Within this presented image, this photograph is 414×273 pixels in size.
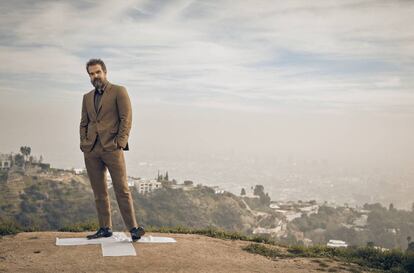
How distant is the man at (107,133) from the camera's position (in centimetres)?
587

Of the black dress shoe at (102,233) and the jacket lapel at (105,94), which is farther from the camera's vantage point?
the black dress shoe at (102,233)

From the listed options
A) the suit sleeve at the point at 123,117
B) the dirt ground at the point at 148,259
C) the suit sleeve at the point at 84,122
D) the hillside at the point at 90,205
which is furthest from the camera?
the hillside at the point at 90,205

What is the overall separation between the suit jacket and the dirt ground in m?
1.27

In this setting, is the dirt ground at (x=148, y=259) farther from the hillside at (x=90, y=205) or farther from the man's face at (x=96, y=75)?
the hillside at (x=90, y=205)

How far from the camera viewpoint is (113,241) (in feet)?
19.6

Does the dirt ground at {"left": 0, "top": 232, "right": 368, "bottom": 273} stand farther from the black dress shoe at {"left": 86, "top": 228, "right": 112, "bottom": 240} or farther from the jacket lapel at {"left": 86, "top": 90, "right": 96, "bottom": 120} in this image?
the jacket lapel at {"left": 86, "top": 90, "right": 96, "bottom": 120}

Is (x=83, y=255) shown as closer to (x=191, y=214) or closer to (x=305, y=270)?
(x=305, y=270)

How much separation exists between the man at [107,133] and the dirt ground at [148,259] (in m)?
0.59

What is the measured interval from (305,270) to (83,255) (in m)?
2.49

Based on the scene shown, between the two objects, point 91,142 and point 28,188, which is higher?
point 91,142

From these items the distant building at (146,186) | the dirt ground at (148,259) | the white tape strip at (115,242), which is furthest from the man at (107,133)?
the distant building at (146,186)

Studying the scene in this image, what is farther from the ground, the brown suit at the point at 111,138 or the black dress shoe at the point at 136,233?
→ the brown suit at the point at 111,138

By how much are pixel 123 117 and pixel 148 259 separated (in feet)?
5.70

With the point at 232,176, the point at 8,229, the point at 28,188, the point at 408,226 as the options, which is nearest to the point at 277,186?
the point at 232,176
